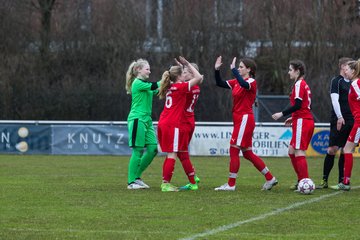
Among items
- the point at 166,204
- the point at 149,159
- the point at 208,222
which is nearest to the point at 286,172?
the point at 149,159

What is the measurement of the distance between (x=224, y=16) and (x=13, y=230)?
2795cm

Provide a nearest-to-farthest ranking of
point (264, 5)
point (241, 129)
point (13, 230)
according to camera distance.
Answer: point (13, 230), point (241, 129), point (264, 5)


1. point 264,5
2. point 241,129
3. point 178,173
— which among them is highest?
point 264,5

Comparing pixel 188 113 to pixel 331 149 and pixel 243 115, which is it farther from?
pixel 331 149

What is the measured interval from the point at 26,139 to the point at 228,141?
5.92 meters

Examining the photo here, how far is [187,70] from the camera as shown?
13812 mm

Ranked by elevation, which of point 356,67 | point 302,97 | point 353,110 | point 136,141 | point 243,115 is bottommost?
point 136,141

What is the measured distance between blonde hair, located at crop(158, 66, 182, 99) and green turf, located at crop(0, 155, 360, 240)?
1.49m

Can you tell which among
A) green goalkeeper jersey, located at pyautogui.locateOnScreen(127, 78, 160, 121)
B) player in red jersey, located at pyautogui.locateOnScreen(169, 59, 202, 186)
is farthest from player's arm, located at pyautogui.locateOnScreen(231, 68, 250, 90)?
green goalkeeper jersey, located at pyautogui.locateOnScreen(127, 78, 160, 121)

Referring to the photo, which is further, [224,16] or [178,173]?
[224,16]

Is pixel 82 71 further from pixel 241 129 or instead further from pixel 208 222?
pixel 208 222

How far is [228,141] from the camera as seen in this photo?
2575cm

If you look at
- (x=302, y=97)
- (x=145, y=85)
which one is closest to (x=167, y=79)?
(x=145, y=85)

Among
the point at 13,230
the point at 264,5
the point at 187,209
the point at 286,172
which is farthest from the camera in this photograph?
the point at 264,5
